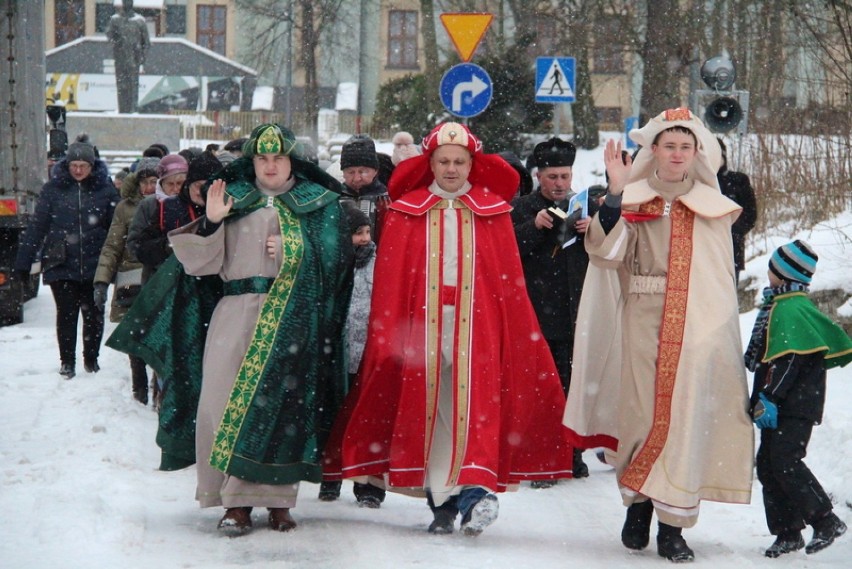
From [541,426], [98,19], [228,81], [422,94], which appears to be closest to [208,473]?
[541,426]

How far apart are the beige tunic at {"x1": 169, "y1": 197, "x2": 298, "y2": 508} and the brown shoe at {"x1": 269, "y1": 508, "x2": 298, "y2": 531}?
73mm

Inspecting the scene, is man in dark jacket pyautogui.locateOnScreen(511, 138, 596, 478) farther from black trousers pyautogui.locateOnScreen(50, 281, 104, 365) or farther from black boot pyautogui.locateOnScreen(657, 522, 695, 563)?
black trousers pyautogui.locateOnScreen(50, 281, 104, 365)

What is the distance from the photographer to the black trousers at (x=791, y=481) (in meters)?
6.44

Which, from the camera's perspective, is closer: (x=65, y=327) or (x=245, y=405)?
(x=245, y=405)

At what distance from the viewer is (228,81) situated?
175 feet

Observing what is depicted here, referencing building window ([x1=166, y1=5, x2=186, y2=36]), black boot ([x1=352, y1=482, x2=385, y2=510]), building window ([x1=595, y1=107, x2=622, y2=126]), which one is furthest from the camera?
building window ([x1=166, y1=5, x2=186, y2=36])

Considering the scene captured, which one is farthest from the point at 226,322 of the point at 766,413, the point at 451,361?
the point at 766,413

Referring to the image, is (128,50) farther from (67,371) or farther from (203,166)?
(203,166)

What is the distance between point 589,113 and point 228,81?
18141 millimetres

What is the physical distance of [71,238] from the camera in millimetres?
11695

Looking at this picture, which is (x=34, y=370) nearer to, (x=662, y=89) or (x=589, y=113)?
(x=662, y=89)

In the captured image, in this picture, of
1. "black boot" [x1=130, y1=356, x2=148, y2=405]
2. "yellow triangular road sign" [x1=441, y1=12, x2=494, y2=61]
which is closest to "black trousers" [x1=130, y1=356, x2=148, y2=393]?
"black boot" [x1=130, y1=356, x2=148, y2=405]

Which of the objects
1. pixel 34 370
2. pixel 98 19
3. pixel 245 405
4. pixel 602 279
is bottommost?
pixel 34 370

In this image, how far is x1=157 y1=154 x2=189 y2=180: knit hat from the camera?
992cm
